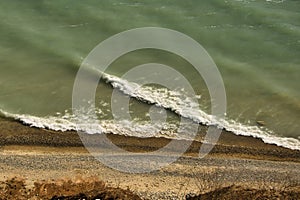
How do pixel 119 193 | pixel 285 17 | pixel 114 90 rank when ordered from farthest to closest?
pixel 285 17 → pixel 114 90 → pixel 119 193

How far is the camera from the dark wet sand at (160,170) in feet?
48.7

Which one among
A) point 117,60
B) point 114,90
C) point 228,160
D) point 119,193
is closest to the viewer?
point 119,193

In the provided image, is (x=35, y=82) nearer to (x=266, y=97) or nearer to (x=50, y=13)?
(x=50, y=13)

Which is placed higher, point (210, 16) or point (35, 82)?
point (210, 16)

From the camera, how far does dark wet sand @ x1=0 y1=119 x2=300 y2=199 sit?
14844 millimetres

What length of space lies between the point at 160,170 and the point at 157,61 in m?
6.43

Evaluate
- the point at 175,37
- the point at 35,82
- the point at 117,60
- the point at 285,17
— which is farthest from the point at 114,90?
the point at 285,17

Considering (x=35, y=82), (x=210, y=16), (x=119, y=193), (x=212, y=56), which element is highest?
(x=210, y=16)

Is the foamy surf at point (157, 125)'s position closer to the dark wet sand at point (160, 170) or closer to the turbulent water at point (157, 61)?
the turbulent water at point (157, 61)

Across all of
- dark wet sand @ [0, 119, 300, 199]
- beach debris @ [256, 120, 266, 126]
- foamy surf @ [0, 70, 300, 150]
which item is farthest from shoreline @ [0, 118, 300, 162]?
beach debris @ [256, 120, 266, 126]

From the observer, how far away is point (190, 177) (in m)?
15.2

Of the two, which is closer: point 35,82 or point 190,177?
point 190,177

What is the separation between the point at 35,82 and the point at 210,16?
30.5ft

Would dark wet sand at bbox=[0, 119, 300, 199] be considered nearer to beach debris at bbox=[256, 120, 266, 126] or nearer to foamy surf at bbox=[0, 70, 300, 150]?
foamy surf at bbox=[0, 70, 300, 150]
